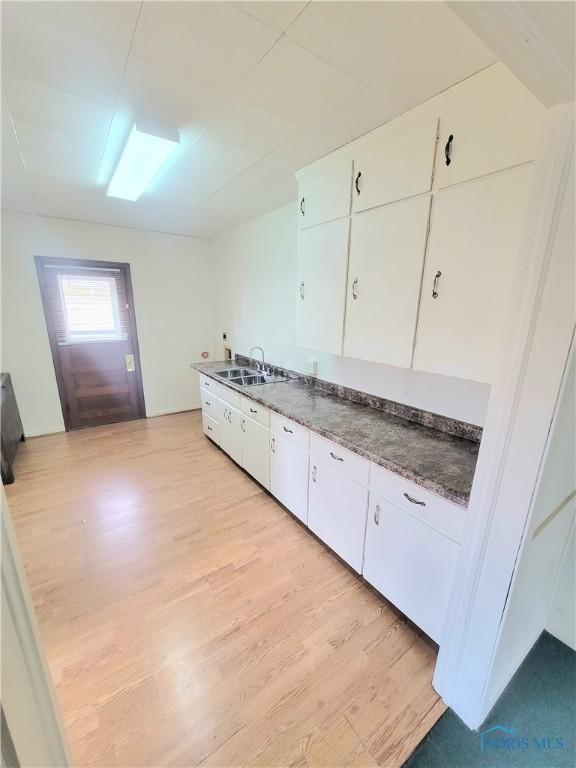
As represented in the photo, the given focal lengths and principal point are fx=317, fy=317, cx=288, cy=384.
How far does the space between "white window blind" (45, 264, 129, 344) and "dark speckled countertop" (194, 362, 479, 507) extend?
251 cm

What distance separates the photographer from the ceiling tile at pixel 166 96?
1.32 meters

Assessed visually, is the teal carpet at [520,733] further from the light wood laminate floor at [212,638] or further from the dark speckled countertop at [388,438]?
the dark speckled countertop at [388,438]

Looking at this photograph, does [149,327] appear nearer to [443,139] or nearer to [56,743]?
[443,139]

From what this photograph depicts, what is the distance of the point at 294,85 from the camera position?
1388mm

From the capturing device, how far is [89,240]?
3758 millimetres

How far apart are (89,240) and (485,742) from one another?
5065mm

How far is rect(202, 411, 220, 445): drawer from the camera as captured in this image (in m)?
3.48

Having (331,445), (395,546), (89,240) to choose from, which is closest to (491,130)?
(331,445)

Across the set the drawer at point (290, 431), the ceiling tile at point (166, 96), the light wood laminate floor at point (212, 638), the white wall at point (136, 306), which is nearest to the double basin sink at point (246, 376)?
the drawer at point (290, 431)

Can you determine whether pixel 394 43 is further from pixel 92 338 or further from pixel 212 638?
pixel 92 338

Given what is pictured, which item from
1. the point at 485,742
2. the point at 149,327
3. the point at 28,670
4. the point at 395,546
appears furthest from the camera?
the point at 149,327

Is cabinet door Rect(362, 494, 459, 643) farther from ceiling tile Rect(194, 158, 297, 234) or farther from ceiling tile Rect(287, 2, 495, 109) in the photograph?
ceiling tile Rect(194, 158, 297, 234)

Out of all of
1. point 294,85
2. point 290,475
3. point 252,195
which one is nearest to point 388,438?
point 290,475

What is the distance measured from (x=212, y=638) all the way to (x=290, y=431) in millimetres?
1207
